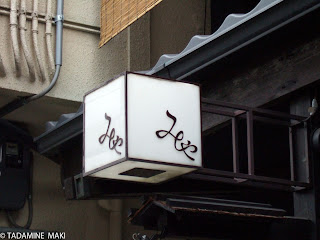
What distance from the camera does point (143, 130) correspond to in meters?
6.29

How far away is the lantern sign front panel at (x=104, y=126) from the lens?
6.27 metres

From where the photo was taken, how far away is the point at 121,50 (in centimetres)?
1098

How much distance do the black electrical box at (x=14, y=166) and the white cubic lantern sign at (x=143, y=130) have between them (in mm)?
4237

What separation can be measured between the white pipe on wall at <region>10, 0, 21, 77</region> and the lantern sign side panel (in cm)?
377

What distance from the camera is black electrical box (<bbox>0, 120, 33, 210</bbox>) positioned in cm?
1070

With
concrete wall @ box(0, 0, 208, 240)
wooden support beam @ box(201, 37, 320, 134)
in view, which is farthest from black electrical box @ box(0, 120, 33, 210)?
wooden support beam @ box(201, 37, 320, 134)

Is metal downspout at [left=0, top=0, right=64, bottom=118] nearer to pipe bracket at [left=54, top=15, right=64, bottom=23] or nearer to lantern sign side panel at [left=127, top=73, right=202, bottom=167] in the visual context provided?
pipe bracket at [left=54, top=15, right=64, bottom=23]

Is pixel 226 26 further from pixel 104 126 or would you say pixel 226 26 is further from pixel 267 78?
pixel 104 126

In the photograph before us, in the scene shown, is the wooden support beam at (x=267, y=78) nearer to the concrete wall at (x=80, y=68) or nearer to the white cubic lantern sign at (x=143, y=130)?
the white cubic lantern sign at (x=143, y=130)

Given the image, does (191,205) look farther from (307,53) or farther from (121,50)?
(121,50)

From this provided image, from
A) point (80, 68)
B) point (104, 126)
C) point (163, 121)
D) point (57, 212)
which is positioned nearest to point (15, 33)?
point (80, 68)

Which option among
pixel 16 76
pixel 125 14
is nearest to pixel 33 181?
pixel 16 76

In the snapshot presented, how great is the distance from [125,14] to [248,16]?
112 inches

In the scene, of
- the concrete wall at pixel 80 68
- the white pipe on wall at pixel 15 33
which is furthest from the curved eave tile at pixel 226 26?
the concrete wall at pixel 80 68
